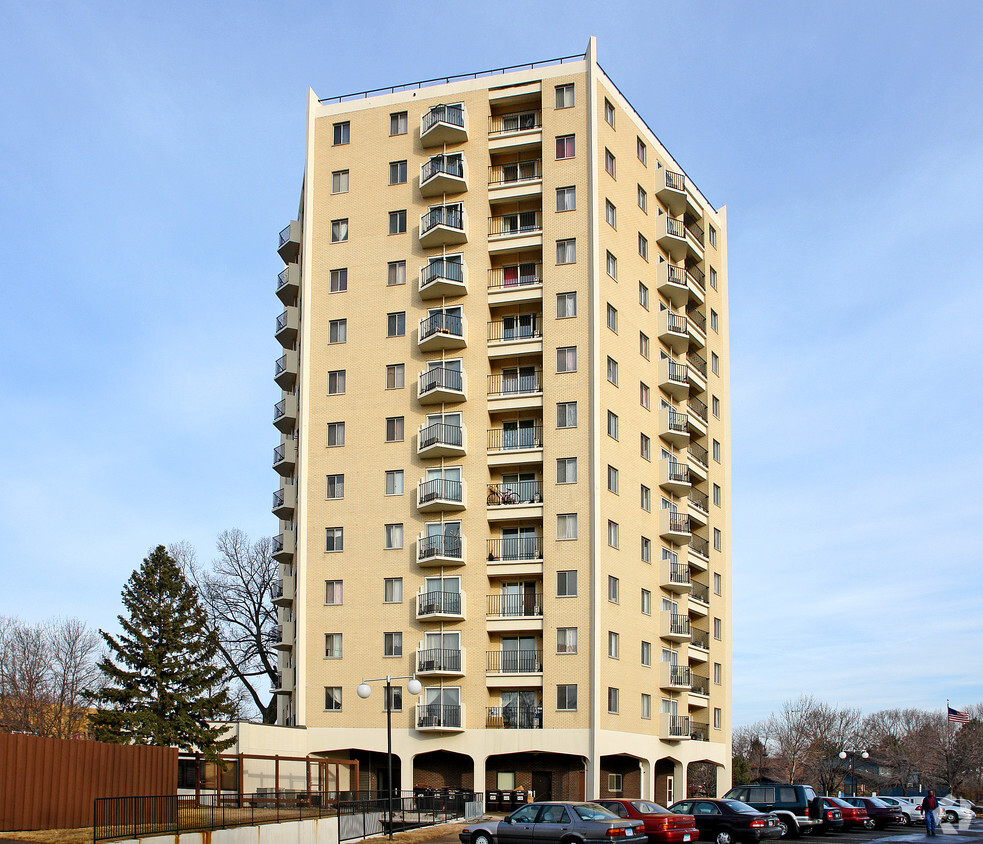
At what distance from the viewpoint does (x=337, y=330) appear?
62.9 meters

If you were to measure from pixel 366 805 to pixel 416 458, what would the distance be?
72.9ft

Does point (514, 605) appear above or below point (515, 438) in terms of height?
below

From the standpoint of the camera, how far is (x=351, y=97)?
66812 mm

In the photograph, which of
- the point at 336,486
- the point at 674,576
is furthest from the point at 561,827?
the point at 674,576

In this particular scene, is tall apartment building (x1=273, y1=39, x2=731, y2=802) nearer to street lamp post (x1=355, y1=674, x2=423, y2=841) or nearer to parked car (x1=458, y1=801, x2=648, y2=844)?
street lamp post (x1=355, y1=674, x2=423, y2=841)

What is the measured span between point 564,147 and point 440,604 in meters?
26.5

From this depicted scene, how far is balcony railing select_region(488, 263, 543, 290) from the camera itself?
61.3m

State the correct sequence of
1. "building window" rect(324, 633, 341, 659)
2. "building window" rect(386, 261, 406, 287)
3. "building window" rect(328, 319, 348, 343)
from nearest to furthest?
"building window" rect(324, 633, 341, 659) → "building window" rect(386, 261, 406, 287) → "building window" rect(328, 319, 348, 343)

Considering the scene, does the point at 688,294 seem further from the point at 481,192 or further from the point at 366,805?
the point at 366,805

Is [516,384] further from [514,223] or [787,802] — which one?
[787,802]

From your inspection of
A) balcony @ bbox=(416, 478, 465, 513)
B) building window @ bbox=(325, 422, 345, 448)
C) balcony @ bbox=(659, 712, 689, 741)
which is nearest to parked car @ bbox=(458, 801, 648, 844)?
balcony @ bbox=(416, 478, 465, 513)

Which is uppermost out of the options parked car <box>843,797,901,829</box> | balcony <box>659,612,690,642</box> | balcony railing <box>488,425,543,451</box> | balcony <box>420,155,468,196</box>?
balcony <box>420,155,468,196</box>

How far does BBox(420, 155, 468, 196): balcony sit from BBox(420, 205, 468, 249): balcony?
1.10m

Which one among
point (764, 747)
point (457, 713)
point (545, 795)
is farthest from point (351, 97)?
point (764, 747)
